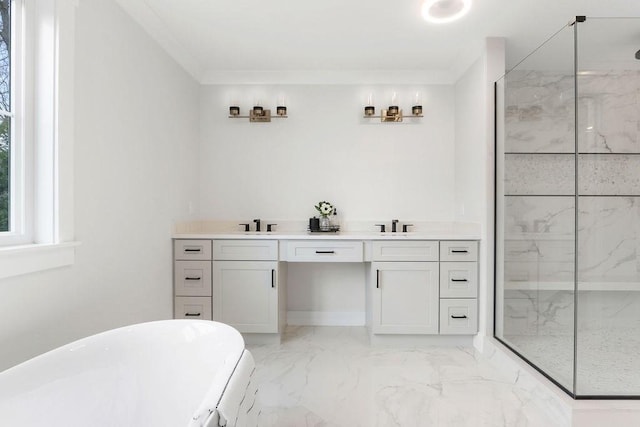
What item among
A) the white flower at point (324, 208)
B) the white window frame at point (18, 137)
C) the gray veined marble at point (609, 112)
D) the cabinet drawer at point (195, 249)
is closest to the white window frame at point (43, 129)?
the white window frame at point (18, 137)

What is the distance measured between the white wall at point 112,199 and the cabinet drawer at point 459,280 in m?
2.10

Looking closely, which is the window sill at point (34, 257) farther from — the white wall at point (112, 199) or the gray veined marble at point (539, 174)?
the gray veined marble at point (539, 174)

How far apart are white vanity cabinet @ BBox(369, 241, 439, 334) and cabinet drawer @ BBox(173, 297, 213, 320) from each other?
1293mm

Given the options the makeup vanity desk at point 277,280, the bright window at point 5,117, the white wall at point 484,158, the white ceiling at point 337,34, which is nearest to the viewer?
the bright window at point 5,117

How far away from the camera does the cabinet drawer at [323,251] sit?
2633mm

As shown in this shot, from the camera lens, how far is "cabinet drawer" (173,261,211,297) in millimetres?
2596

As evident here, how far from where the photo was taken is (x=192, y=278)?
8.54 ft

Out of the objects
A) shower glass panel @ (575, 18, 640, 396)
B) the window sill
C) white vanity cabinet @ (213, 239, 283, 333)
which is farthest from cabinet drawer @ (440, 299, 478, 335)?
the window sill

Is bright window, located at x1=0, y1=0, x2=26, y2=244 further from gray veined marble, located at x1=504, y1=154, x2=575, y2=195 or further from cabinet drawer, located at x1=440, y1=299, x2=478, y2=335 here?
gray veined marble, located at x1=504, y1=154, x2=575, y2=195

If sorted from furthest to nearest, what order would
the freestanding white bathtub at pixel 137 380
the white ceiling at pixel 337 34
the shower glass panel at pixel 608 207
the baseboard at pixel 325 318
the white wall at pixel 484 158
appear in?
the baseboard at pixel 325 318 < the white wall at pixel 484 158 < the white ceiling at pixel 337 34 < the shower glass panel at pixel 608 207 < the freestanding white bathtub at pixel 137 380

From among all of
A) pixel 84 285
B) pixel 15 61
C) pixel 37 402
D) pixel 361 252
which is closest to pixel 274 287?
pixel 361 252

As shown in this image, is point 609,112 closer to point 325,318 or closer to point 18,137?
point 325,318

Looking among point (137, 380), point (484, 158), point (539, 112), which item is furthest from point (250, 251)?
point (539, 112)

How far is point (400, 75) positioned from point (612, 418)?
2752 millimetres
